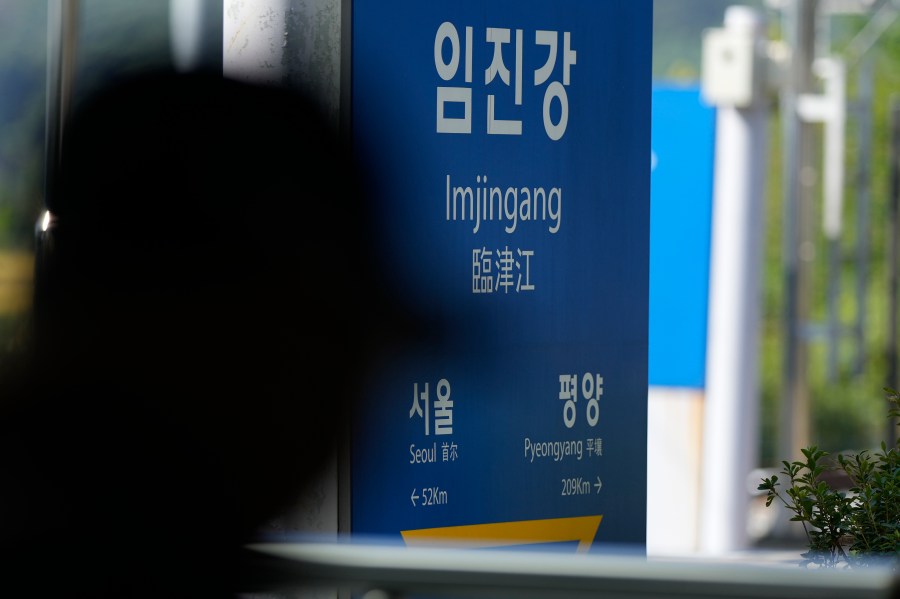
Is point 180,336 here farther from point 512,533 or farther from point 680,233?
point 680,233

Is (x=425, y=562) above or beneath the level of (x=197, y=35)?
beneath

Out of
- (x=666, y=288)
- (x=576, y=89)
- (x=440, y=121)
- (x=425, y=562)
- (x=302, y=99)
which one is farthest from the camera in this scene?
(x=666, y=288)

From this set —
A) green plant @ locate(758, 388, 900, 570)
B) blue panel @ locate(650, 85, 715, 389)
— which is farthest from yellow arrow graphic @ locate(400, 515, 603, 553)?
blue panel @ locate(650, 85, 715, 389)

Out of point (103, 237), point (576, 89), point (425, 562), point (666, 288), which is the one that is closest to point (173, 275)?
point (103, 237)

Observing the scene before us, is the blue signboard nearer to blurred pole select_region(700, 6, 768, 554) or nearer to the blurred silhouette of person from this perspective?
the blurred silhouette of person

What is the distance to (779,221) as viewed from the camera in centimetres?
3472

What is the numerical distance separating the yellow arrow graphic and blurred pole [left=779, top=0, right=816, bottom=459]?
5969mm

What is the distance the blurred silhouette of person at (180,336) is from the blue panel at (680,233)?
728 cm


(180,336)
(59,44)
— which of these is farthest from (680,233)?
(180,336)

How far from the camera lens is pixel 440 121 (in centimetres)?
311

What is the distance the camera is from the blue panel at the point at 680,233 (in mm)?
8172

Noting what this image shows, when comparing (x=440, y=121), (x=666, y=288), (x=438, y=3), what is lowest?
(x=666, y=288)

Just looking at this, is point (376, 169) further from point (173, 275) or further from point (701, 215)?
point (701, 215)

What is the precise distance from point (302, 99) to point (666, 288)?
24.6ft
